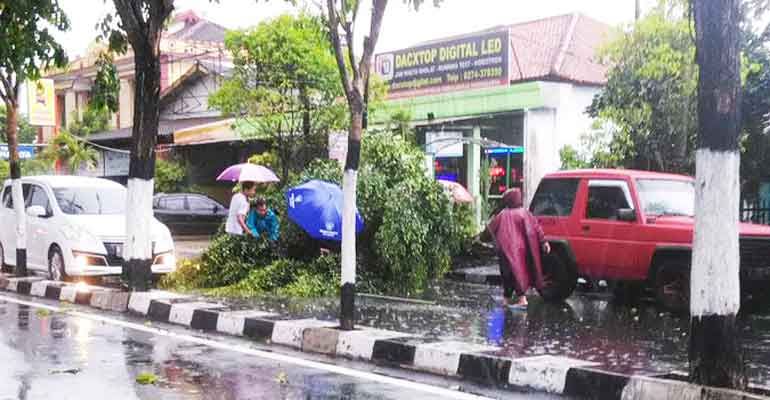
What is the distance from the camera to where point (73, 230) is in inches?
537

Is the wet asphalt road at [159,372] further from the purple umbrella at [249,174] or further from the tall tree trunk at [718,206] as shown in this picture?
the purple umbrella at [249,174]

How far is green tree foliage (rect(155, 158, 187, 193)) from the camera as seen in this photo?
105 ft

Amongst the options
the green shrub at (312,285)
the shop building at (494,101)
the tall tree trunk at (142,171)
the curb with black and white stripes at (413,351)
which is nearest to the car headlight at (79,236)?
the curb with black and white stripes at (413,351)

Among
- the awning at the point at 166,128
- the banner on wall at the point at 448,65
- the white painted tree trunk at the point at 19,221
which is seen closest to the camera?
the white painted tree trunk at the point at 19,221

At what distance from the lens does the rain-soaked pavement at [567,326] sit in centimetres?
790

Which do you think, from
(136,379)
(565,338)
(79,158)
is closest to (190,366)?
(136,379)

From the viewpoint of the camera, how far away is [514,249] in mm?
A: 11344

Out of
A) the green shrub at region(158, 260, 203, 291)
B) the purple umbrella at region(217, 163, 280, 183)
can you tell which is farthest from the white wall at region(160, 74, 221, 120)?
the green shrub at region(158, 260, 203, 291)

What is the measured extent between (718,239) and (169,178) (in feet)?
91.3

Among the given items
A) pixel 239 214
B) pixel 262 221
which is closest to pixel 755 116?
pixel 262 221

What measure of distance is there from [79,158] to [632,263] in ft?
96.1

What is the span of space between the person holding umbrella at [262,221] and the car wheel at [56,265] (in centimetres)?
329

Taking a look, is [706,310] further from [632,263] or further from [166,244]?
[166,244]

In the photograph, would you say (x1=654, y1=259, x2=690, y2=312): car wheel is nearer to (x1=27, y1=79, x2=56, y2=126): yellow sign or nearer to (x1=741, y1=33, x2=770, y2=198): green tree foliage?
(x1=741, y1=33, x2=770, y2=198): green tree foliage
